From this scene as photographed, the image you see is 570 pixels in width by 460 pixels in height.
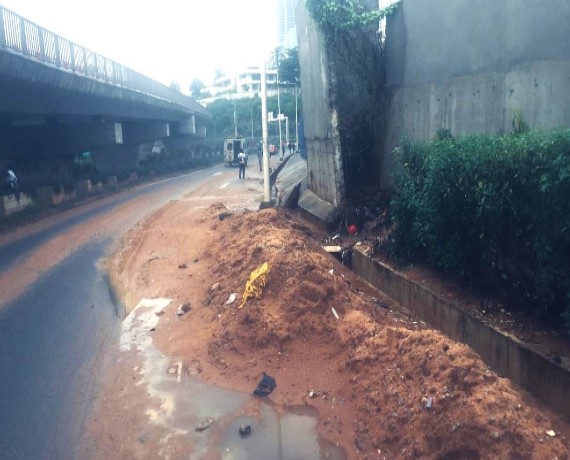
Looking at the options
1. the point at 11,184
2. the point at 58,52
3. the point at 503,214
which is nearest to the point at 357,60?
the point at 503,214

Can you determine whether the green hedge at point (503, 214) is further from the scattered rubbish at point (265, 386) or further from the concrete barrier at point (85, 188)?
the concrete barrier at point (85, 188)

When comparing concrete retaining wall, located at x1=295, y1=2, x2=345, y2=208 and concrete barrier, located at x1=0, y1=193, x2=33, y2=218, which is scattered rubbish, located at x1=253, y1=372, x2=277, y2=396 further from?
concrete barrier, located at x1=0, y1=193, x2=33, y2=218

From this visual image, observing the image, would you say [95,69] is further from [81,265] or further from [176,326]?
[176,326]

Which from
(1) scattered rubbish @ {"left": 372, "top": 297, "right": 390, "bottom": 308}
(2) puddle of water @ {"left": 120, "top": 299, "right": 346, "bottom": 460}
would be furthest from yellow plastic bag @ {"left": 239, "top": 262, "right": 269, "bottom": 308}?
(1) scattered rubbish @ {"left": 372, "top": 297, "right": 390, "bottom": 308}

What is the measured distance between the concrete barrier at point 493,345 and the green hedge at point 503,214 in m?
0.47

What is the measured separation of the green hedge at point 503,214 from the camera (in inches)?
212

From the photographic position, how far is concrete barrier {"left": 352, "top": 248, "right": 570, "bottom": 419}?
17.4 ft

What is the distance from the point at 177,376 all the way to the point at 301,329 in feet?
5.24

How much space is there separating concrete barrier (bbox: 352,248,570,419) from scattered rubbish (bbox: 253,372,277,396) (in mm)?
2402

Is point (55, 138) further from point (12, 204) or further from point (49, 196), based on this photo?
point (12, 204)

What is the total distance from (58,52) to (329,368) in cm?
1662

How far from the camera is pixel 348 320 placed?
7090mm

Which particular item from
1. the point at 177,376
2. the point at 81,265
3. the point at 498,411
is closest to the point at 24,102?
the point at 81,265

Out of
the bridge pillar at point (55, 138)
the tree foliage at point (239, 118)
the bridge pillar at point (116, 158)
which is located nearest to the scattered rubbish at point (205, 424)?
the bridge pillar at point (55, 138)
